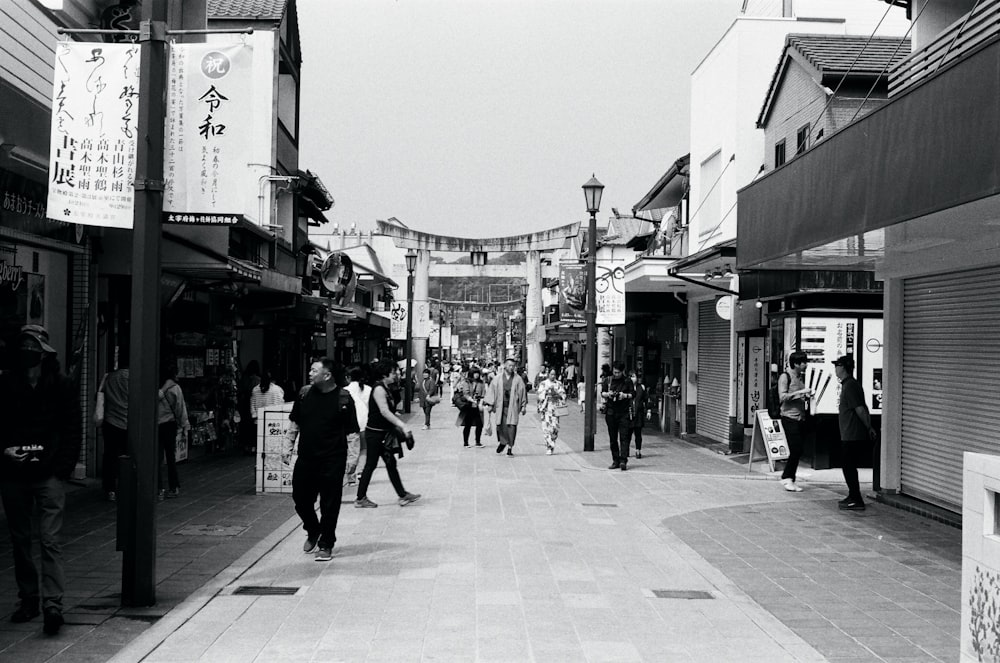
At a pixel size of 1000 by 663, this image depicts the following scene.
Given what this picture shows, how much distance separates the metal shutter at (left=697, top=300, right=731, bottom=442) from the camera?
866 inches

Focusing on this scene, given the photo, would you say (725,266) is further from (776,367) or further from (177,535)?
(177,535)

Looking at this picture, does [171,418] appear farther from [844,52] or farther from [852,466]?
[844,52]

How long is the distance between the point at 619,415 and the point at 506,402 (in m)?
3.25

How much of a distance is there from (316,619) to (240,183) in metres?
3.51

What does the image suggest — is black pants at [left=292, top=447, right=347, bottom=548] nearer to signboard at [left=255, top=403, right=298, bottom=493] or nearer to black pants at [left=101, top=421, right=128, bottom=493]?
black pants at [left=101, top=421, right=128, bottom=493]

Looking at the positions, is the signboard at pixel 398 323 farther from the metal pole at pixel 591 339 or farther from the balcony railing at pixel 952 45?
the balcony railing at pixel 952 45

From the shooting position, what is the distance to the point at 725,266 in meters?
18.4

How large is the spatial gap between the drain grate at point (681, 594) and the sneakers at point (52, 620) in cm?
416

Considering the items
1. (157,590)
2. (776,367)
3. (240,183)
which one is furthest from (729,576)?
(776,367)

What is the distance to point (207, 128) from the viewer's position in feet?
26.4

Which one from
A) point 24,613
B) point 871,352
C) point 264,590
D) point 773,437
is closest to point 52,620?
point 24,613

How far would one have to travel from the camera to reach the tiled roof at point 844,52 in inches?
675

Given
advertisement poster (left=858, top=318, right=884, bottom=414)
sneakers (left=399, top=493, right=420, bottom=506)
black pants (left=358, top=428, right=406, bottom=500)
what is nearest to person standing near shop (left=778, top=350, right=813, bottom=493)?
advertisement poster (left=858, top=318, right=884, bottom=414)

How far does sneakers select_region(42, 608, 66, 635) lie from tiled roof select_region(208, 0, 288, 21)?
58.1 ft
